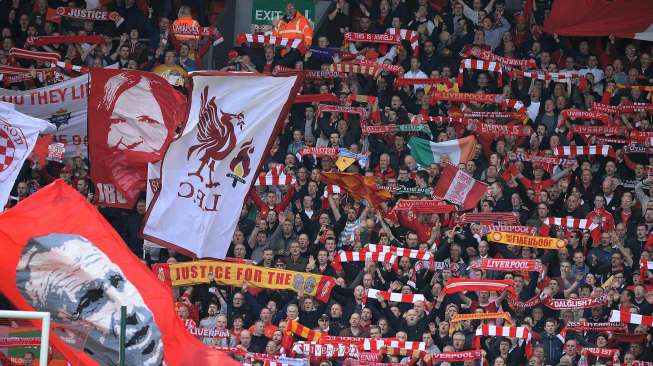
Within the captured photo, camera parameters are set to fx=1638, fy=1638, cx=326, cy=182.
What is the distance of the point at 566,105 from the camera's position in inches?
976

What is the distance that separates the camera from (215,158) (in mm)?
20359

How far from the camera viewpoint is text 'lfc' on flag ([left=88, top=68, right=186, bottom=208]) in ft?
71.8

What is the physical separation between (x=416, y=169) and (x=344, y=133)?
4.44 ft

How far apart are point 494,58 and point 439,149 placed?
2.19 meters

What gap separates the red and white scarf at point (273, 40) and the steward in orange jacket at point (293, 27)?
3.6 inches

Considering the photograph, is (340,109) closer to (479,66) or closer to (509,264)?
(479,66)

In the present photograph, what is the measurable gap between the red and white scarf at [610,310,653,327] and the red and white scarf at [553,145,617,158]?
401 cm

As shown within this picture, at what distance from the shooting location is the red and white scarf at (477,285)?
20312 mm

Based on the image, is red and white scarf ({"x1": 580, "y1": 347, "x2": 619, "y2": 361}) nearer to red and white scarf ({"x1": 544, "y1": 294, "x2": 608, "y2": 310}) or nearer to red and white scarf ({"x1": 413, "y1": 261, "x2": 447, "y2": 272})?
red and white scarf ({"x1": 544, "y1": 294, "x2": 608, "y2": 310})

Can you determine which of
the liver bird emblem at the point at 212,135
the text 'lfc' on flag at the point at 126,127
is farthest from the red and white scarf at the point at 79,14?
the liver bird emblem at the point at 212,135

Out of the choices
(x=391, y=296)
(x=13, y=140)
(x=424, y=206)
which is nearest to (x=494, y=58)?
(x=424, y=206)

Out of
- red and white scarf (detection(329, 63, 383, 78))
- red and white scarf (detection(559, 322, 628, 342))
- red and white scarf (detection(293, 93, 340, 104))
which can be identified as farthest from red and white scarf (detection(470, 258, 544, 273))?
red and white scarf (detection(329, 63, 383, 78))

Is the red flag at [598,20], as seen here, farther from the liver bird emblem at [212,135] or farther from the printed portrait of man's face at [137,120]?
the liver bird emblem at [212,135]

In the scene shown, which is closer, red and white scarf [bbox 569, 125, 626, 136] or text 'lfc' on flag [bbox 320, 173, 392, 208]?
text 'lfc' on flag [bbox 320, 173, 392, 208]
